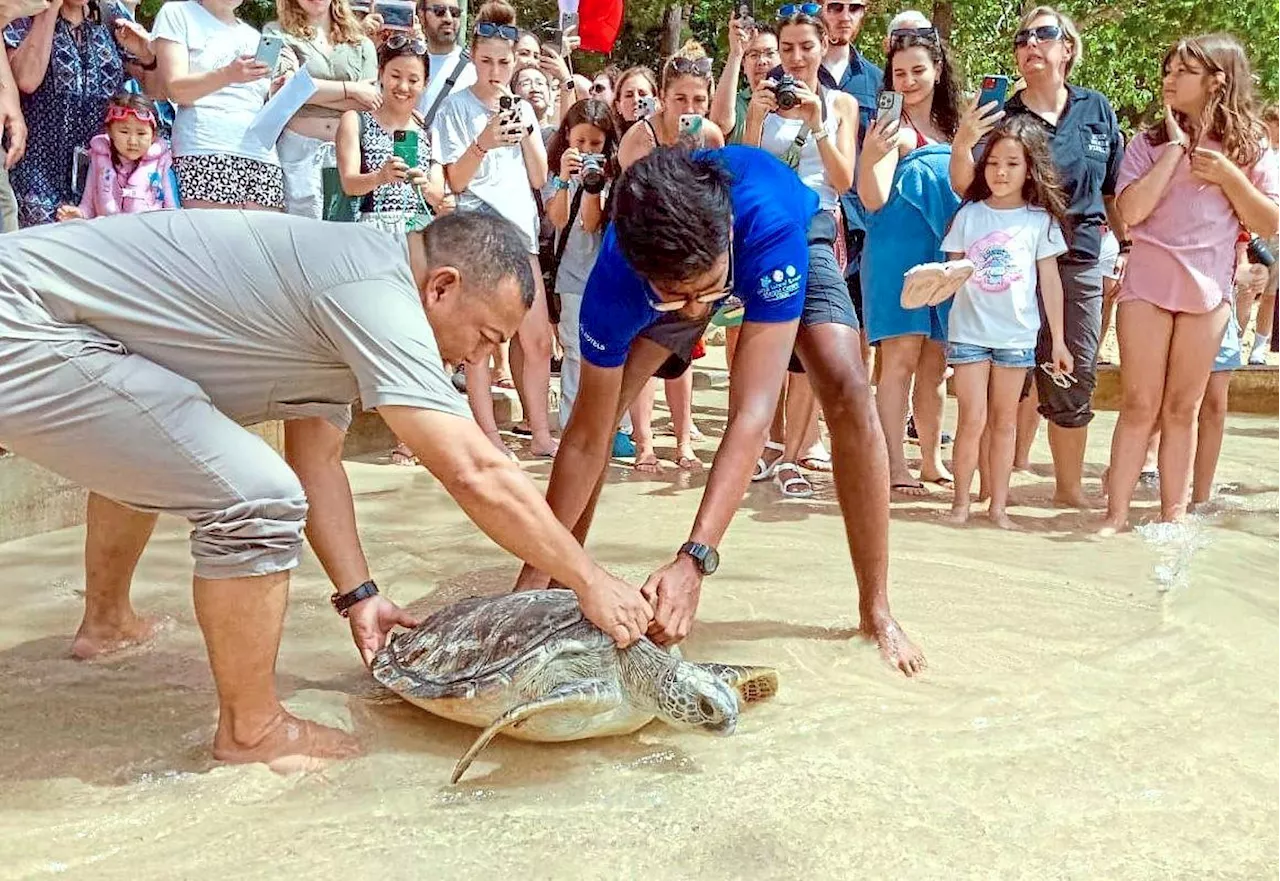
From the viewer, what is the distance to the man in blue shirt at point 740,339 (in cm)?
254

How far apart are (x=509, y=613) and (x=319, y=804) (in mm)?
616

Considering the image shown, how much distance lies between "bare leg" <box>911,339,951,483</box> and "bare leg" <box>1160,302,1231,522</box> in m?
0.93

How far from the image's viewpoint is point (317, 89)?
513 cm

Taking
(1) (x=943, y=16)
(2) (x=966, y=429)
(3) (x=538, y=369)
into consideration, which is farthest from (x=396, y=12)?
(1) (x=943, y=16)

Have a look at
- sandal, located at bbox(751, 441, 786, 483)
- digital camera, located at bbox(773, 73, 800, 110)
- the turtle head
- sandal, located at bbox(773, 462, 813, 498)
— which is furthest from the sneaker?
the turtle head

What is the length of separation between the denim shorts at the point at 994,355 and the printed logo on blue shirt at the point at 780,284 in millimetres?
2086

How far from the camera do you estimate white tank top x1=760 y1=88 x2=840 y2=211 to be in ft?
16.4

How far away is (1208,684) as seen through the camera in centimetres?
300

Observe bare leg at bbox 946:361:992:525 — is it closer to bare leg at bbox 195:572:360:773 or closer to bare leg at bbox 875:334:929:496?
bare leg at bbox 875:334:929:496

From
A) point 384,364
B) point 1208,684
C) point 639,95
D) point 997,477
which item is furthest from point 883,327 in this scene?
point 384,364

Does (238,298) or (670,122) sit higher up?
(670,122)

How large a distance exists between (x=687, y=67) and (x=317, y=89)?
163cm

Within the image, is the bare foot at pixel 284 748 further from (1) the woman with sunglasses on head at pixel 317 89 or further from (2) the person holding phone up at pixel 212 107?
(1) the woman with sunglasses on head at pixel 317 89

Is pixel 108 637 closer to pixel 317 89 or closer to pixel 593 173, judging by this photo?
pixel 317 89
